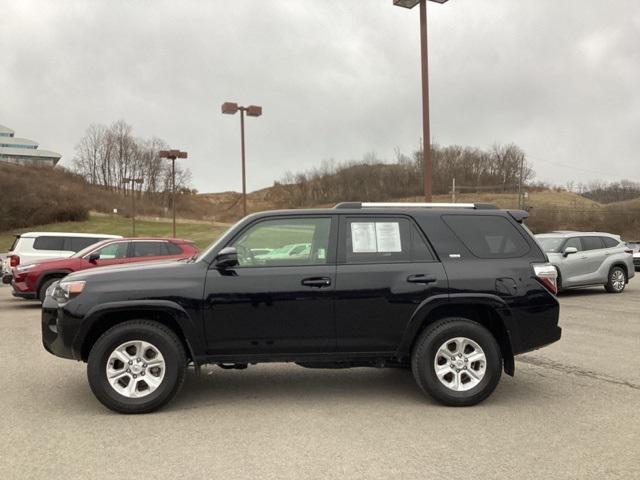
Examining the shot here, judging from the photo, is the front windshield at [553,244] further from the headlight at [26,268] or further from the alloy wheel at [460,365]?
the headlight at [26,268]

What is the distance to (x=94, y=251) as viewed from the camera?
43.7ft

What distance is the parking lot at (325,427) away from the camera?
370 cm

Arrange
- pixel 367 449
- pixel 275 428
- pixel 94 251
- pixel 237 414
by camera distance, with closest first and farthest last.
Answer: pixel 367 449 → pixel 275 428 → pixel 237 414 → pixel 94 251

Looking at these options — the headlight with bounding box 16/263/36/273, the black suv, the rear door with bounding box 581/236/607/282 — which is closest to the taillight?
the black suv

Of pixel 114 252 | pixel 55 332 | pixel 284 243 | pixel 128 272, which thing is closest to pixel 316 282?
pixel 284 243

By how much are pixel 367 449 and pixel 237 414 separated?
133 cm

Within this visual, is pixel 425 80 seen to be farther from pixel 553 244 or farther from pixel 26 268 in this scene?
pixel 26 268

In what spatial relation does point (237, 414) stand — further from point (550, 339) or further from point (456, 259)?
point (550, 339)

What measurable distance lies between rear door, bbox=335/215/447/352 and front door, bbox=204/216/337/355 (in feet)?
0.43

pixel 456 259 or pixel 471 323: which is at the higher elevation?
pixel 456 259

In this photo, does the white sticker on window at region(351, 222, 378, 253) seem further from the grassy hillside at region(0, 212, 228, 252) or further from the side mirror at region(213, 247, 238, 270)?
the grassy hillside at region(0, 212, 228, 252)

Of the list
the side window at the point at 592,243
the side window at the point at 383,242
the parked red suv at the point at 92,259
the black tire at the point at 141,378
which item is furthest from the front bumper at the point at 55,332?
the side window at the point at 592,243

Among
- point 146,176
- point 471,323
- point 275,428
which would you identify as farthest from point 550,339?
point 146,176

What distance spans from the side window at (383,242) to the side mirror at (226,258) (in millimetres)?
972
